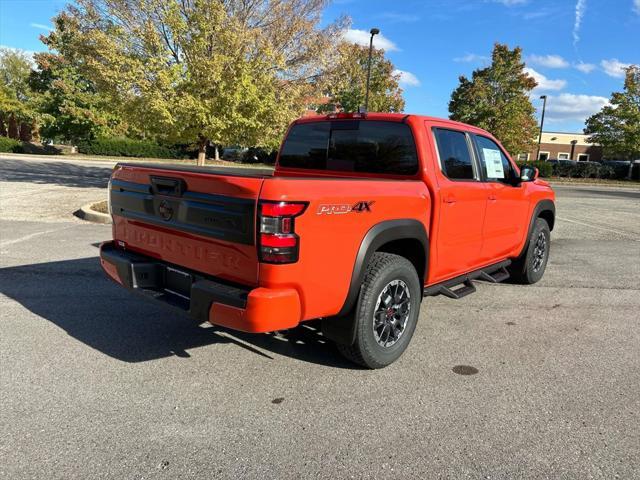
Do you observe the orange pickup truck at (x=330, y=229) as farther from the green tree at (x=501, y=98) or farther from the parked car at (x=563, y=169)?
the parked car at (x=563, y=169)

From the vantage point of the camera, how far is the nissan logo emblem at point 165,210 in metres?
3.40

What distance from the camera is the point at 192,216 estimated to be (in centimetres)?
320

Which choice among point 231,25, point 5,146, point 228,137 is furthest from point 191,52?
point 5,146

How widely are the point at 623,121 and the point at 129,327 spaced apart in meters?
41.3

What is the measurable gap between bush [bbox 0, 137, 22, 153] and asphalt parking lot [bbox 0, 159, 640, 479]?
118ft

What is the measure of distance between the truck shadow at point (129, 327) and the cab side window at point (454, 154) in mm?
1810

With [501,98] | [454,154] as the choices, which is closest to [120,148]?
[501,98]

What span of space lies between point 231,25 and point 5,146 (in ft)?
101

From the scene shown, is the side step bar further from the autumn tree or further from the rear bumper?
the autumn tree

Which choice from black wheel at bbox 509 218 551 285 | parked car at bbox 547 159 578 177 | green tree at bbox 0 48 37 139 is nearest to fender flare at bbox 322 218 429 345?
black wheel at bbox 509 218 551 285

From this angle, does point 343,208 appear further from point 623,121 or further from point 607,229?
point 623,121

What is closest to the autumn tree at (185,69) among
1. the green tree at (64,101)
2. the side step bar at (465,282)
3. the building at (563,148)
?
the side step bar at (465,282)

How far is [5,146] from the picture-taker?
35.1 meters

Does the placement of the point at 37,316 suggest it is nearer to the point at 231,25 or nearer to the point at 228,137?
the point at 228,137
